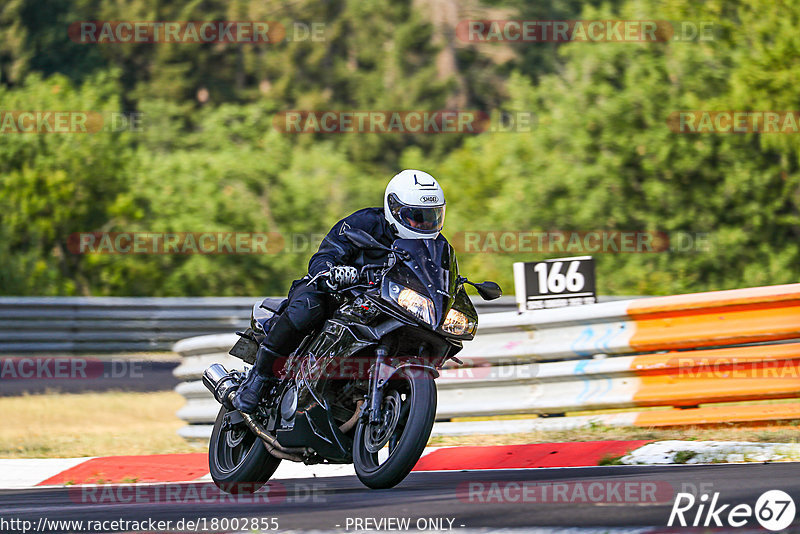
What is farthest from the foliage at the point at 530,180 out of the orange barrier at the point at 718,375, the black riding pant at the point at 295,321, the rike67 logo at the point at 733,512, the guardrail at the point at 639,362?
the rike67 logo at the point at 733,512

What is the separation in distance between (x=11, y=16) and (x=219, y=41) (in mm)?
8861

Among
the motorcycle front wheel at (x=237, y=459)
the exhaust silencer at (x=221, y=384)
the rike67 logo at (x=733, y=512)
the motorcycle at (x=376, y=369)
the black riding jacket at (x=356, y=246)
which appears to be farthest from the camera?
the exhaust silencer at (x=221, y=384)

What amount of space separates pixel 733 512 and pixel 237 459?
327cm

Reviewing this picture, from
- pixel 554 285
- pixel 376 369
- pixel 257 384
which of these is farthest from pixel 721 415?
pixel 257 384

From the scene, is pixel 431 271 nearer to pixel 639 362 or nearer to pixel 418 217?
pixel 418 217

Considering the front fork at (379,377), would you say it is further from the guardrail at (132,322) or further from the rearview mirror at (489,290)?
the guardrail at (132,322)

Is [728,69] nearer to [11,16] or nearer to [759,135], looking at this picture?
[759,135]

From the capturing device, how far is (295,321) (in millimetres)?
6434

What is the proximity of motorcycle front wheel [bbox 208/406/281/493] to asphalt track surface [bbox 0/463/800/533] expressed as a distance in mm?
141

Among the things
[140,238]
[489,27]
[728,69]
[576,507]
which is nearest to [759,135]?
[728,69]

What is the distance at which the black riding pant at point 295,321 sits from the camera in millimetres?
6422

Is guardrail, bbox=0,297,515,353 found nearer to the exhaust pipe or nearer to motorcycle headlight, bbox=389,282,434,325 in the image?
the exhaust pipe

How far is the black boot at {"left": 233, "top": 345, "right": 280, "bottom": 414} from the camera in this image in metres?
6.70

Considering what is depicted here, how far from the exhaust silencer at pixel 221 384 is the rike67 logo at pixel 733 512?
118 inches
